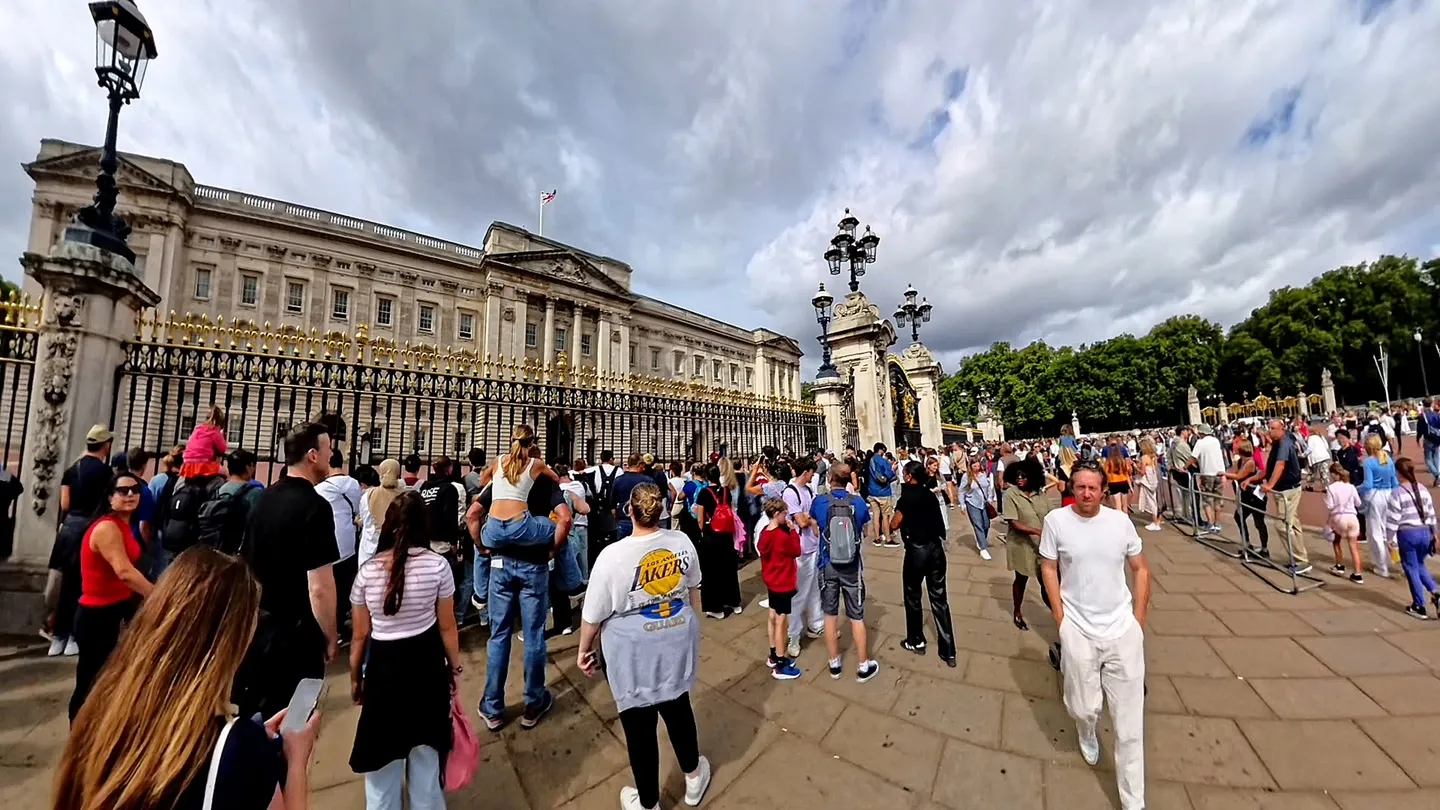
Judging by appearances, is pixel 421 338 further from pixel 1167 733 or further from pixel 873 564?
pixel 1167 733

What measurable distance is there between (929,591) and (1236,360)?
60.6m

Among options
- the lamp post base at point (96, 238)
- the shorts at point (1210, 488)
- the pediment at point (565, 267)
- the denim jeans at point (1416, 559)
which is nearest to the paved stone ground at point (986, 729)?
the denim jeans at point (1416, 559)

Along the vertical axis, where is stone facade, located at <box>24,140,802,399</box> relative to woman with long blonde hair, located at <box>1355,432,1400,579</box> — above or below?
above

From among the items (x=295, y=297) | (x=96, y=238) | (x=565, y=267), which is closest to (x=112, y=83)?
(x=96, y=238)

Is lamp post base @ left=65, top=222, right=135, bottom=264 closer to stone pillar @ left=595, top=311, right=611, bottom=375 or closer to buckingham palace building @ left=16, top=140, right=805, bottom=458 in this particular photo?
buckingham palace building @ left=16, top=140, right=805, bottom=458

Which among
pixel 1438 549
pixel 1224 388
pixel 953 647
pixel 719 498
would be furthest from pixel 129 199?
pixel 1224 388

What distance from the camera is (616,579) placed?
2.65 meters

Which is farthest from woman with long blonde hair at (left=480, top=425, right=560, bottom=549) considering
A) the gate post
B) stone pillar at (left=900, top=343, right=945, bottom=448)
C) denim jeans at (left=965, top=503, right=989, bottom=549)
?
stone pillar at (left=900, top=343, right=945, bottom=448)

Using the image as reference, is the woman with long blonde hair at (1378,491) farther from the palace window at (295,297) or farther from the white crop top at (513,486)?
the palace window at (295,297)

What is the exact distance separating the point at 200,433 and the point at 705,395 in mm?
7591

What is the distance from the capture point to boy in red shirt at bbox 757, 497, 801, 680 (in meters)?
4.27

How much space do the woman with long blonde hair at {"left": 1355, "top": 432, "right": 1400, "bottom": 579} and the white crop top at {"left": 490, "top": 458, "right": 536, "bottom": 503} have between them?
348 inches

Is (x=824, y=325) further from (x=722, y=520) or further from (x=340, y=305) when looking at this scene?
(x=340, y=305)

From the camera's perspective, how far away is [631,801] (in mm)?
2676
